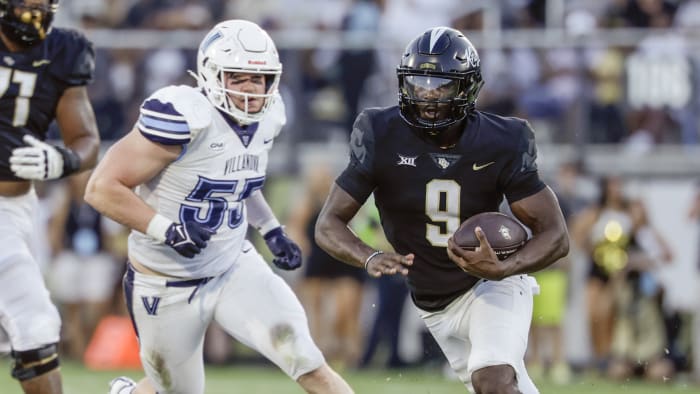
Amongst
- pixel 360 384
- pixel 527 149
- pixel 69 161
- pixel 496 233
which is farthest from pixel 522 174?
pixel 360 384

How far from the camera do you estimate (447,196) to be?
19.2 feet

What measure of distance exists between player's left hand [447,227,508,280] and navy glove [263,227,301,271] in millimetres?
1084

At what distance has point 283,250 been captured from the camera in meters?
6.43

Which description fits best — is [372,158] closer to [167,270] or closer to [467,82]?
[467,82]

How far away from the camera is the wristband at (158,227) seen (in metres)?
5.78

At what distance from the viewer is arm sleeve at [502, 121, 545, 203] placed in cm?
577

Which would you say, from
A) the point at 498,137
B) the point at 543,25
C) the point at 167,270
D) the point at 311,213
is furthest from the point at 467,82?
the point at 543,25

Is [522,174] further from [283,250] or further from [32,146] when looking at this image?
[32,146]

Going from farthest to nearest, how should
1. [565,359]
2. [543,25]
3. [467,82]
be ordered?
[543,25] → [565,359] → [467,82]

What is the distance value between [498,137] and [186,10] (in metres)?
7.49

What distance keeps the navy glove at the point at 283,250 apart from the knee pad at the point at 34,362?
1.11 m

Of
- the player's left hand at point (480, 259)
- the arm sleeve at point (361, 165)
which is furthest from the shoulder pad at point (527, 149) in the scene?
→ the arm sleeve at point (361, 165)

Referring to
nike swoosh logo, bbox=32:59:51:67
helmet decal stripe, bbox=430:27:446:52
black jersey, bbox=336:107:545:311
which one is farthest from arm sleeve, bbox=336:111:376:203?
nike swoosh logo, bbox=32:59:51:67

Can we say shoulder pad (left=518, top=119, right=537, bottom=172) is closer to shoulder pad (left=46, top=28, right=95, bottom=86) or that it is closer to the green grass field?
shoulder pad (left=46, top=28, right=95, bottom=86)
